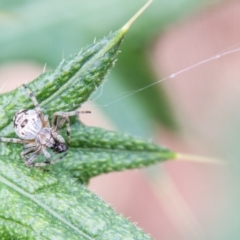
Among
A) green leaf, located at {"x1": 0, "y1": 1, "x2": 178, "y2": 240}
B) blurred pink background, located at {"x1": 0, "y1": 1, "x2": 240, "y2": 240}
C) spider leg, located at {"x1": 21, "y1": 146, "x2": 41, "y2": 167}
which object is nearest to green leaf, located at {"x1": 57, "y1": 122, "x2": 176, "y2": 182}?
green leaf, located at {"x1": 0, "y1": 1, "x2": 178, "y2": 240}

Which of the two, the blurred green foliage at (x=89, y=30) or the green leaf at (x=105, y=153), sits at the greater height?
the blurred green foliage at (x=89, y=30)

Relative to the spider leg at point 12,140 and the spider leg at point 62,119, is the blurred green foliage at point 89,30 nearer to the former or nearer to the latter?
the spider leg at point 62,119

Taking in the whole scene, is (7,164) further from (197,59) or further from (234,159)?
(234,159)

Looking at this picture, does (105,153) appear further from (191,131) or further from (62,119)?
(191,131)

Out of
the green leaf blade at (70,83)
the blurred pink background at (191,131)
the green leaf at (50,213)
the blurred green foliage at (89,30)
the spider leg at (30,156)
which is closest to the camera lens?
the green leaf at (50,213)

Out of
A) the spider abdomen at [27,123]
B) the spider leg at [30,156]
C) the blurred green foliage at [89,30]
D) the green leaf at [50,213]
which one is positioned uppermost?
the blurred green foliage at [89,30]

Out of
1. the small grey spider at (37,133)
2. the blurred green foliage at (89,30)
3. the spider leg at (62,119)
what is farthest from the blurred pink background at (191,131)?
the spider leg at (62,119)

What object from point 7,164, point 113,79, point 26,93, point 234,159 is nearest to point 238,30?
point 113,79

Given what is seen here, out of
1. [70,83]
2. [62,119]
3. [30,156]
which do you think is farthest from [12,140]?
[70,83]

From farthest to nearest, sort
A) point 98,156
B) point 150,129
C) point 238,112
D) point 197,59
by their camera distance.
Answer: point 238,112
point 197,59
point 150,129
point 98,156
